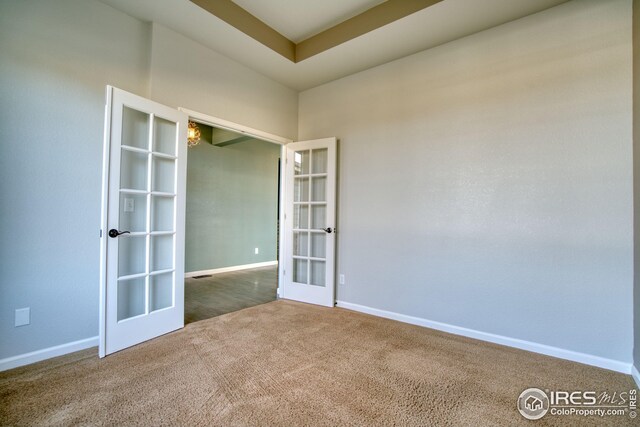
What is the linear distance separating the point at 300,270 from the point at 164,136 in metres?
2.36

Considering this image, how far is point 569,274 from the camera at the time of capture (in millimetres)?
2340

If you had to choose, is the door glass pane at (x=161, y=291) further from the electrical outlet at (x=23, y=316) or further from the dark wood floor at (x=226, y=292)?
the electrical outlet at (x=23, y=316)

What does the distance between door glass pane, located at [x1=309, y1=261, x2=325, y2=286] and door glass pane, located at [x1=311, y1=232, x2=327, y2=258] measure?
0.36ft

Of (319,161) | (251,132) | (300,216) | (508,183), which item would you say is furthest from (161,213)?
(508,183)

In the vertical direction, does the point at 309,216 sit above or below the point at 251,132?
below

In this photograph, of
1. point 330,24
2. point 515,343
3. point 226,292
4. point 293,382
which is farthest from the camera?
point 226,292

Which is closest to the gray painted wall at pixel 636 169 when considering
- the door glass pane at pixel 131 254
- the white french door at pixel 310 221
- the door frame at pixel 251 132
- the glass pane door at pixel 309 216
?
the white french door at pixel 310 221

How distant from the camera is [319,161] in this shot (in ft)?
12.9

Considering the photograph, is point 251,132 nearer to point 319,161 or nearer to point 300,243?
point 319,161

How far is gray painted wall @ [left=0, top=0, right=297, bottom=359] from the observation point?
6.81ft

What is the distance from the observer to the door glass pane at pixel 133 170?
248 centimetres

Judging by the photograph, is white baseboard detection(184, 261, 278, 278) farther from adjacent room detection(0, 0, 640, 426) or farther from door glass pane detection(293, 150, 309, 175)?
door glass pane detection(293, 150, 309, 175)

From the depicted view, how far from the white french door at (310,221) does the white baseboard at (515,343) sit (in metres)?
0.75

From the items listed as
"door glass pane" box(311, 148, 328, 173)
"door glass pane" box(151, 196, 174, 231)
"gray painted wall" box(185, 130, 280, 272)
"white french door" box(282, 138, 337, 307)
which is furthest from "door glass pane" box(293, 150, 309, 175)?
"gray painted wall" box(185, 130, 280, 272)
